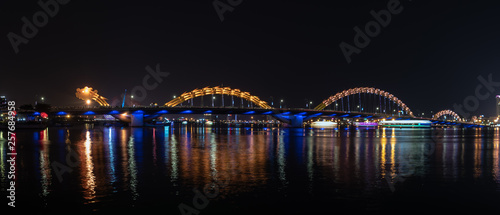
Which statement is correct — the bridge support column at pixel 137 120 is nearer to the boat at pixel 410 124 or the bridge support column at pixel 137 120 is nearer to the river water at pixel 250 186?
A: the boat at pixel 410 124

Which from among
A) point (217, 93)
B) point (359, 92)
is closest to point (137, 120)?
point (217, 93)

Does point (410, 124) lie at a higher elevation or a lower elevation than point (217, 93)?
lower

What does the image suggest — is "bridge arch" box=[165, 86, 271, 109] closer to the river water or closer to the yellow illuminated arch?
the yellow illuminated arch

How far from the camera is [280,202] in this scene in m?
15.0

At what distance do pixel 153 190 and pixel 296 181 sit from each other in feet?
19.4

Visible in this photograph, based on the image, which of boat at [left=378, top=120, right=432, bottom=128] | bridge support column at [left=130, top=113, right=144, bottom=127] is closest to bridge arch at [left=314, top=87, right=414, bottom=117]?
boat at [left=378, top=120, right=432, bottom=128]

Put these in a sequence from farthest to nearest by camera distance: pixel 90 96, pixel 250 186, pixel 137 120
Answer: pixel 90 96
pixel 137 120
pixel 250 186

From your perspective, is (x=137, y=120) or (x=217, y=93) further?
(x=217, y=93)

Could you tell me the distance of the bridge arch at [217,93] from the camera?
→ 14712 cm

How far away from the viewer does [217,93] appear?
156500 millimetres

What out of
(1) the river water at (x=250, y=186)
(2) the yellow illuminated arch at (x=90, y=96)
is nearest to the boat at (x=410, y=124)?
(2) the yellow illuminated arch at (x=90, y=96)

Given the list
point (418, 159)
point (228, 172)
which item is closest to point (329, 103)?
point (418, 159)

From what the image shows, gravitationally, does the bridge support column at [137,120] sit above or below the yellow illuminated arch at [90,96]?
below

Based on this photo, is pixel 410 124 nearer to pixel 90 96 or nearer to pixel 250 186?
pixel 90 96
